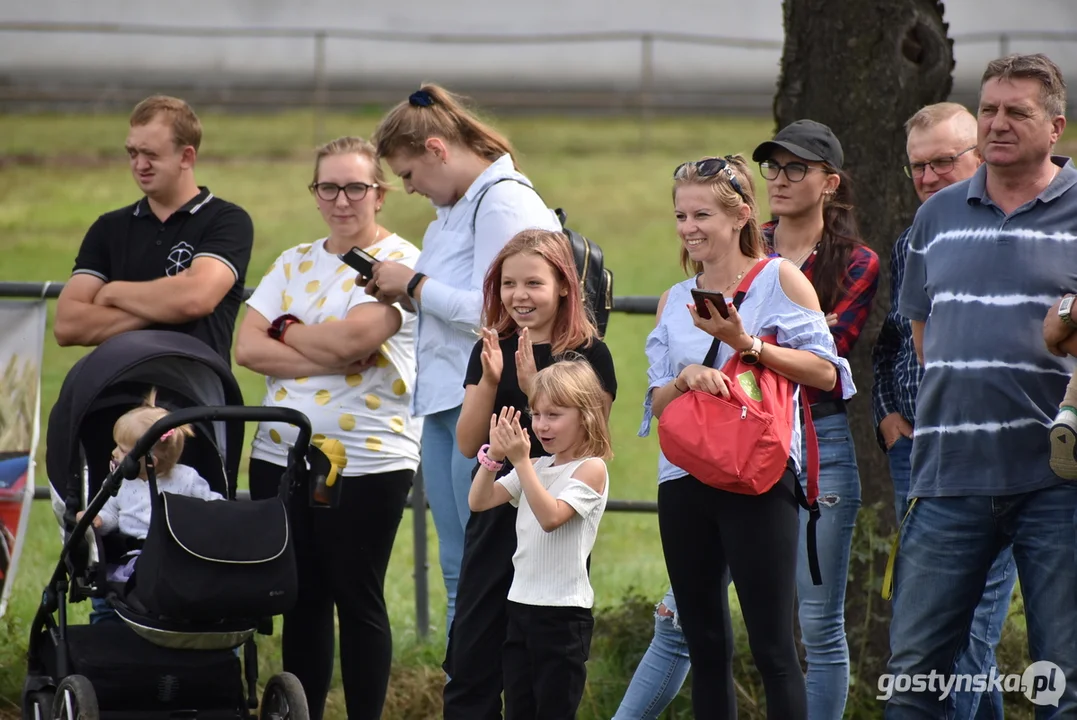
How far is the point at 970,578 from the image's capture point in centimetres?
369

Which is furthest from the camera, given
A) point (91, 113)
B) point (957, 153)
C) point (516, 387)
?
point (91, 113)

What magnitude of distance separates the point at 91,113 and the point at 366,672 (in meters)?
19.6

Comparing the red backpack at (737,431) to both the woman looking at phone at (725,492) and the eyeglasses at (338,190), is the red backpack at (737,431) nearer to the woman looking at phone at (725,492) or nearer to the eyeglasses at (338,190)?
the woman looking at phone at (725,492)

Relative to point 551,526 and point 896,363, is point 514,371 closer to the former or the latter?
point 551,526

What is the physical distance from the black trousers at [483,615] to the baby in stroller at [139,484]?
91cm

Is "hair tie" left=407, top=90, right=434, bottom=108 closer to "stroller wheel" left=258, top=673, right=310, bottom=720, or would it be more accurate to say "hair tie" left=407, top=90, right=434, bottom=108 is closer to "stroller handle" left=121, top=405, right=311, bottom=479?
"stroller handle" left=121, top=405, right=311, bottom=479

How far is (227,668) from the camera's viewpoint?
4.27m

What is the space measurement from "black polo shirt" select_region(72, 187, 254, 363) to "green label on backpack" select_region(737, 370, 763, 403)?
6.32ft

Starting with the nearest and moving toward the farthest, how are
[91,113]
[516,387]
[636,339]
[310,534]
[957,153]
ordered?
[516,387]
[957,153]
[310,534]
[636,339]
[91,113]

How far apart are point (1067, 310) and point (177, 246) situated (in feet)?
9.66

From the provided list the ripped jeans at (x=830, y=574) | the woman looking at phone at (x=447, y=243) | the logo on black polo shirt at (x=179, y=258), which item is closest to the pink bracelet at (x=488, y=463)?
the woman looking at phone at (x=447, y=243)

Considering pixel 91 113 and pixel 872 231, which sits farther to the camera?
pixel 91 113

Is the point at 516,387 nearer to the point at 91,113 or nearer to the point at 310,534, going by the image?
the point at 310,534

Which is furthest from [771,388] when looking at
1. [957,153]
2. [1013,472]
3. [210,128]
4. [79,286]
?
[210,128]
